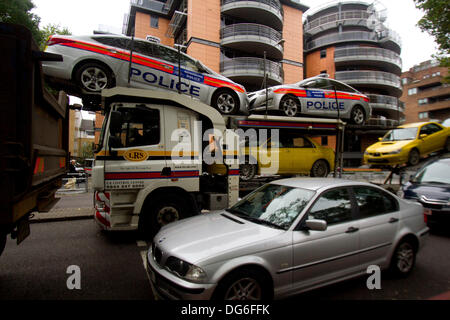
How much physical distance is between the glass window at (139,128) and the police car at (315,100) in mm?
3354

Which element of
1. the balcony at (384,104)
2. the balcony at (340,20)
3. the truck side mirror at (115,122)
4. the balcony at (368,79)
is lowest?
the truck side mirror at (115,122)

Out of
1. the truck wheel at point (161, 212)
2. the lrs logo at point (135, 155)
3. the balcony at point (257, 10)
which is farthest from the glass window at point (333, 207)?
the balcony at point (257, 10)

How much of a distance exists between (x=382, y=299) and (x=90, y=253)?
15.0 ft

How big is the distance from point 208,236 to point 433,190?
599cm

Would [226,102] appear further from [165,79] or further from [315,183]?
[315,183]

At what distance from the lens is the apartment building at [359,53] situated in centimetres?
3038

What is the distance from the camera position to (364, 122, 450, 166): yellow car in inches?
354

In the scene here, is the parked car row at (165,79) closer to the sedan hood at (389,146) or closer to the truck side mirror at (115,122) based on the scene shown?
the truck side mirror at (115,122)

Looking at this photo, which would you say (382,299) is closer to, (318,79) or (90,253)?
(90,253)

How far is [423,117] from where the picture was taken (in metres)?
52.0

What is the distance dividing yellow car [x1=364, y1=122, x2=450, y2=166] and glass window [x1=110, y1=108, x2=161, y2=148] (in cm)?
797

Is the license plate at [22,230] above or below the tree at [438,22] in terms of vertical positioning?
below

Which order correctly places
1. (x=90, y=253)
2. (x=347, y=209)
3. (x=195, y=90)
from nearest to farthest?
(x=347, y=209) → (x=90, y=253) → (x=195, y=90)

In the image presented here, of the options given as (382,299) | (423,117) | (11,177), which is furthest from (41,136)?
(423,117)
